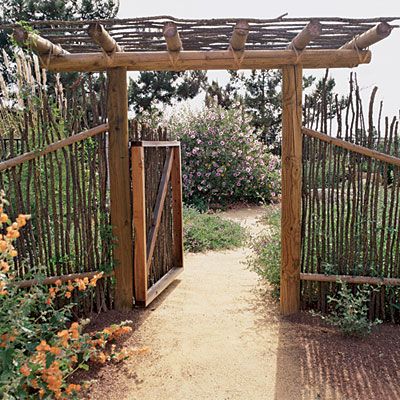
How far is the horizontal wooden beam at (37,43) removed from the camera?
3156 millimetres

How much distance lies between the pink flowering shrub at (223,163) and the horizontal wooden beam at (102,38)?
22.8 feet

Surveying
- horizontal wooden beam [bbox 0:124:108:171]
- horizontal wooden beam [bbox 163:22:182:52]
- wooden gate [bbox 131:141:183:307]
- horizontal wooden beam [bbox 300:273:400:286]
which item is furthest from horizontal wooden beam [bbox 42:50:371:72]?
horizontal wooden beam [bbox 300:273:400:286]

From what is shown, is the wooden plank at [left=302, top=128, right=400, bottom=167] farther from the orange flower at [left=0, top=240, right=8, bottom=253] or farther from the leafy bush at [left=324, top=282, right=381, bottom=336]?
the orange flower at [left=0, top=240, right=8, bottom=253]

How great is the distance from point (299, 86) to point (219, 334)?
7.26ft

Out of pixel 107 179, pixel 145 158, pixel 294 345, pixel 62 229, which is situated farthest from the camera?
pixel 145 158

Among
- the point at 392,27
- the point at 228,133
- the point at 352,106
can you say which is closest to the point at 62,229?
the point at 352,106

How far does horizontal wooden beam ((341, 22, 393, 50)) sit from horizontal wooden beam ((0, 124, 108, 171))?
221 centimetres

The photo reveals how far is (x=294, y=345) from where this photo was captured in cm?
348

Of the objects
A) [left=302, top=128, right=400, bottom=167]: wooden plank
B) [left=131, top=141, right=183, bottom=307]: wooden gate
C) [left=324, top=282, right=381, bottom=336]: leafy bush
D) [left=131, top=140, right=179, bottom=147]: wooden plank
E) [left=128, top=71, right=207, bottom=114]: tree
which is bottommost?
[left=324, top=282, right=381, bottom=336]: leafy bush

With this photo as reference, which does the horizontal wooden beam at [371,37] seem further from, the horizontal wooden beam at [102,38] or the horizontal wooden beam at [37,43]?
the horizontal wooden beam at [37,43]

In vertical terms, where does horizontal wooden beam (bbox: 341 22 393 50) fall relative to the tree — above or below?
below

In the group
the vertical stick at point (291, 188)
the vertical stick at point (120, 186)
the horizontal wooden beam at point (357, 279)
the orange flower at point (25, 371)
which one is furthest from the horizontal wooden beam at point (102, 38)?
the horizontal wooden beam at point (357, 279)

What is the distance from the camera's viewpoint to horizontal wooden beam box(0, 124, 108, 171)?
3.49 m

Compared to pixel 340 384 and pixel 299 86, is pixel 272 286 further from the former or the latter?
pixel 299 86
